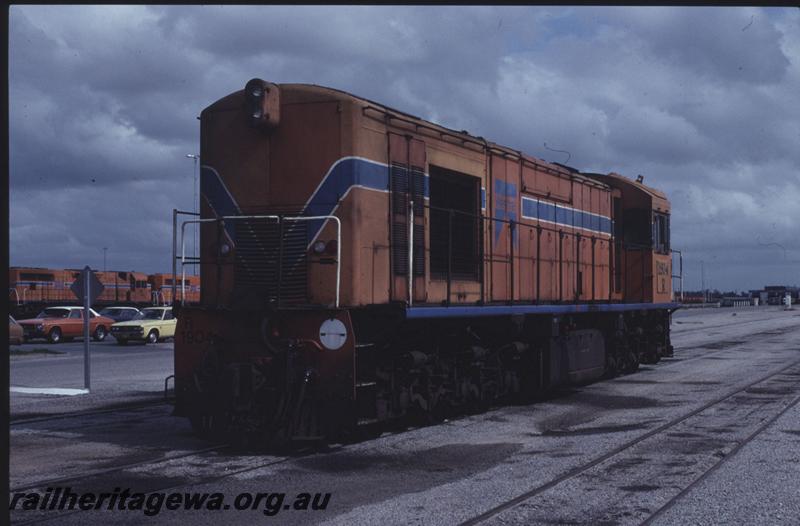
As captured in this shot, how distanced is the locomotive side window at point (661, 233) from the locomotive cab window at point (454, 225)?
26.2 feet

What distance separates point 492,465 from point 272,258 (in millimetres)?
3450

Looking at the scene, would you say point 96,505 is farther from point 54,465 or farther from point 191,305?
point 191,305

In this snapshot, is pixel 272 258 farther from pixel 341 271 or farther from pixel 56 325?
pixel 56 325

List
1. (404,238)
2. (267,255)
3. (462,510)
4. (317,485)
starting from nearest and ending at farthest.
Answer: (462,510) < (317,485) < (267,255) < (404,238)

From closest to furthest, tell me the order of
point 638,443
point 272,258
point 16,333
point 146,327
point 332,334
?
point 332,334, point 638,443, point 272,258, point 16,333, point 146,327

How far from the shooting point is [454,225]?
39.1 ft

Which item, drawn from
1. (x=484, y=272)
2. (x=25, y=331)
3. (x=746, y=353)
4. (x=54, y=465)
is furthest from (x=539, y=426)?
(x=25, y=331)

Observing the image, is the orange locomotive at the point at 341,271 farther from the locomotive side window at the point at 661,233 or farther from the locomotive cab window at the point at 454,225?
the locomotive side window at the point at 661,233

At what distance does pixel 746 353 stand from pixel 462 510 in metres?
21.3

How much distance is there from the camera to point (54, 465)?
8.71 metres

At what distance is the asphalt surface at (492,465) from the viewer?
6582 mm

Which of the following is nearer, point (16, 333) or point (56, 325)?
point (16, 333)

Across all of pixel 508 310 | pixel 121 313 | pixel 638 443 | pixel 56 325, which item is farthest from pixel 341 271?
pixel 121 313

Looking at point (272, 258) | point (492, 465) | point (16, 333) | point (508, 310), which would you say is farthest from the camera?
point (16, 333)
